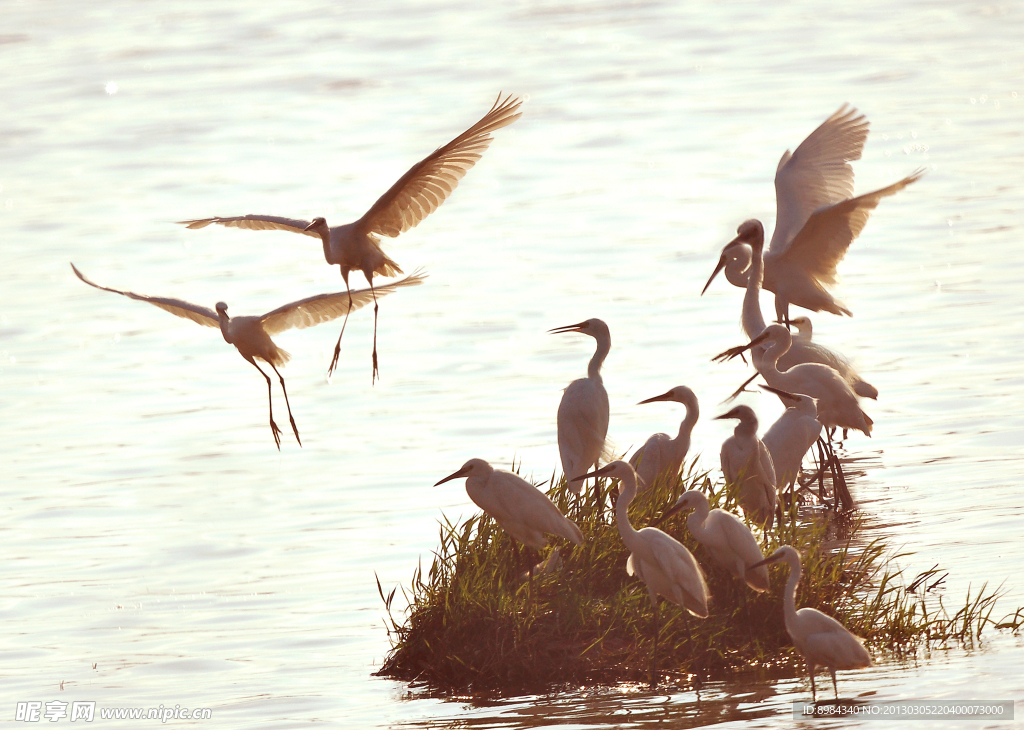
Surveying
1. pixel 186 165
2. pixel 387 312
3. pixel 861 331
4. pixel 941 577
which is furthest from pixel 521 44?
pixel 941 577

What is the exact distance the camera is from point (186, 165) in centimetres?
3133

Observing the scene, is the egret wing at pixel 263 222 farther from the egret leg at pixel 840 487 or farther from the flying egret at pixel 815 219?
the egret leg at pixel 840 487

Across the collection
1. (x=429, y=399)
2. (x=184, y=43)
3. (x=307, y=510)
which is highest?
(x=184, y=43)

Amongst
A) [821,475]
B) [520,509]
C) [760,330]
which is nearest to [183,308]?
[520,509]

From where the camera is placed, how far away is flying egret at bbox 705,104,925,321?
1192 centimetres

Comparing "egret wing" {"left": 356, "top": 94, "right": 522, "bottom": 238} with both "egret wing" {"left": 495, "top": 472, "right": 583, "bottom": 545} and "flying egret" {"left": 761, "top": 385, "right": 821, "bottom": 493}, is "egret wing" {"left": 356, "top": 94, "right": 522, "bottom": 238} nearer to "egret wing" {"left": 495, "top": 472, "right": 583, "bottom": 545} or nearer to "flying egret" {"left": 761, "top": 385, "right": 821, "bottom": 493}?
"egret wing" {"left": 495, "top": 472, "right": 583, "bottom": 545}

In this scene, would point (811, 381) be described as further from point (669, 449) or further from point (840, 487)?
point (669, 449)

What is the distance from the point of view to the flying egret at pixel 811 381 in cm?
1070

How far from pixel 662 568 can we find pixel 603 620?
0.63m

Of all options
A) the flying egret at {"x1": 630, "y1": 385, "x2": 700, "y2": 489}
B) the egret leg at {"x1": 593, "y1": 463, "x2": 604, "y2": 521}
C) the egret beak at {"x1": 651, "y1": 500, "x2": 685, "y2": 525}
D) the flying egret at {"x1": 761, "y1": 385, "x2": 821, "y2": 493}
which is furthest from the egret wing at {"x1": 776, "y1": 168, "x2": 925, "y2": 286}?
the egret beak at {"x1": 651, "y1": 500, "x2": 685, "y2": 525}

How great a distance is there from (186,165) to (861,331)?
55.0 ft

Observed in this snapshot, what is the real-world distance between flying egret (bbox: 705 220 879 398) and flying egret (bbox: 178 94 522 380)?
7.56 feet

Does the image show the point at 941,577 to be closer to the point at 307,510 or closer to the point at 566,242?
the point at 307,510

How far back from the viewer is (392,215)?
1083 centimetres
